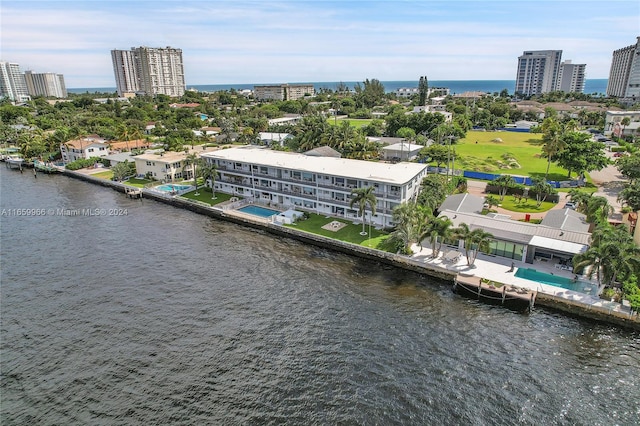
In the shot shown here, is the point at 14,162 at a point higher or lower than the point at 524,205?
higher

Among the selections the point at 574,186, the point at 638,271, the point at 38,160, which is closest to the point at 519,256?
the point at 638,271

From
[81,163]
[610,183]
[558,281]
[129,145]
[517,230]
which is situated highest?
[129,145]

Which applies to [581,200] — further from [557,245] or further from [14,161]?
[14,161]

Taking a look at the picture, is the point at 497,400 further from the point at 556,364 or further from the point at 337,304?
the point at 337,304

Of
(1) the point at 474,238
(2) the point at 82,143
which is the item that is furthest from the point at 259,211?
(2) the point at 82,143

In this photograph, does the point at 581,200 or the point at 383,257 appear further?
the point at 581,200

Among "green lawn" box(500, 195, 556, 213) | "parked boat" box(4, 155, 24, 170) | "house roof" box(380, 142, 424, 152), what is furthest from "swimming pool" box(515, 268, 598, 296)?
"parked boat" box(4, 155, 24, 170)

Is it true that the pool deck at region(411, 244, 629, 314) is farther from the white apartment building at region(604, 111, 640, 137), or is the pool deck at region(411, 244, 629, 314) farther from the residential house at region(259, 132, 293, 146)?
the white apartment building at region(604, 111, 640, 137)
